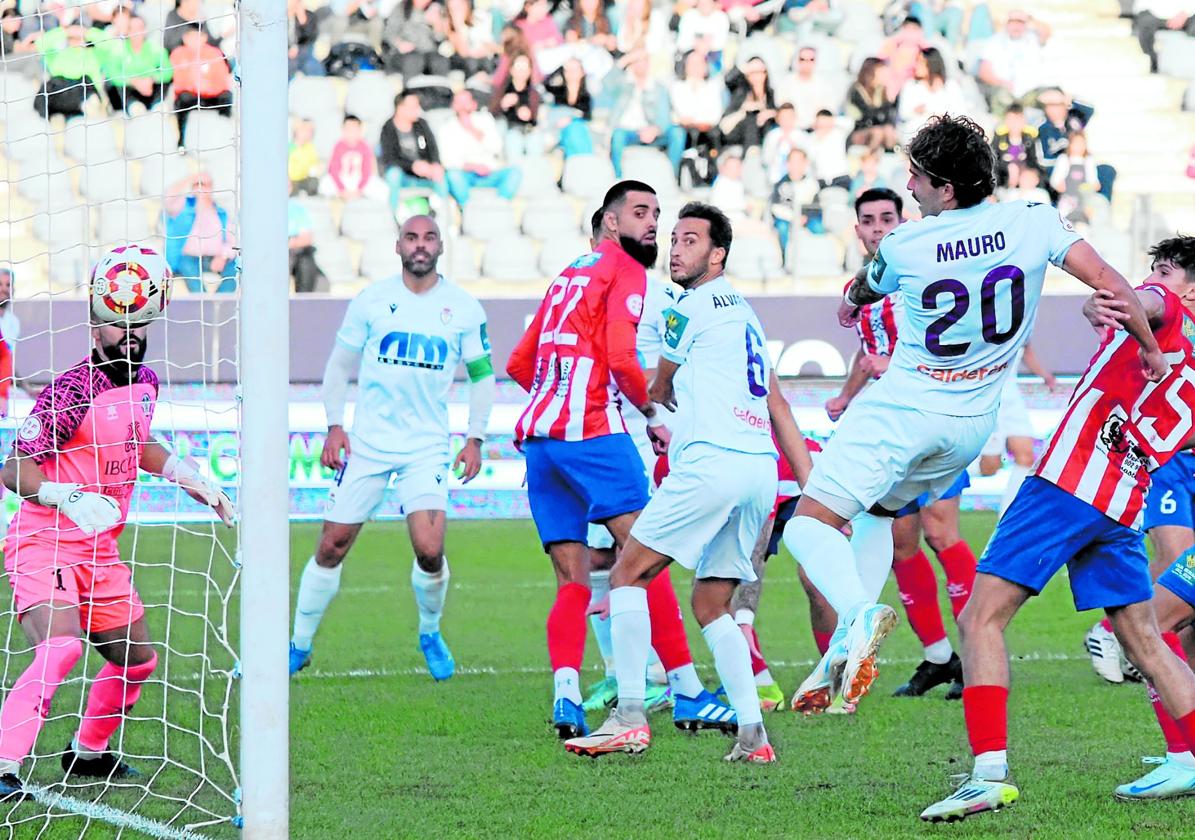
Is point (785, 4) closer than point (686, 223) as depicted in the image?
No

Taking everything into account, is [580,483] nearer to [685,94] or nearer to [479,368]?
[479,368]

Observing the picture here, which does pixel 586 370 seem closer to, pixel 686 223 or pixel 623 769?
pixel 686 223

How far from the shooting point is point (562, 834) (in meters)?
4.71

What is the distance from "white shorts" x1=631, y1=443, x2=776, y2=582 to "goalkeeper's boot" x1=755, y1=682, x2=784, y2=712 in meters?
1.23

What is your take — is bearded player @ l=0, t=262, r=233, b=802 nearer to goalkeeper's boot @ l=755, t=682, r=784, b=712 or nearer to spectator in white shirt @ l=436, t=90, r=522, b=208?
goalkeeper's boot @ l=755, t=682, r=784, b=712

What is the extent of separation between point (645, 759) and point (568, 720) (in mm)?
451

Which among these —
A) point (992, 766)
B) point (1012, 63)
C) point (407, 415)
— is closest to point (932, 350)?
point (992, 766)

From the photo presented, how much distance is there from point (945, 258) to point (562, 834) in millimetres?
2149

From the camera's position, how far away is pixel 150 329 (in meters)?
13.9

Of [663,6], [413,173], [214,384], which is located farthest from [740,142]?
[214,384]

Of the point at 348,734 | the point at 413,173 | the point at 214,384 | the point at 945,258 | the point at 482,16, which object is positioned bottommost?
the point at 348,734

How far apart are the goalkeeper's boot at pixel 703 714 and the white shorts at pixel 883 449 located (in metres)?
1.41

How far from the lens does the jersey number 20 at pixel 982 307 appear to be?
5074 millimetres

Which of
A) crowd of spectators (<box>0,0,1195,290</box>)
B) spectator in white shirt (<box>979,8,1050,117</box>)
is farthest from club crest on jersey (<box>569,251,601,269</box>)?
spectator in white shirt (<box>979,8,1050,117</box>)
